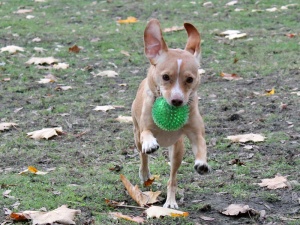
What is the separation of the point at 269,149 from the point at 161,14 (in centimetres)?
786

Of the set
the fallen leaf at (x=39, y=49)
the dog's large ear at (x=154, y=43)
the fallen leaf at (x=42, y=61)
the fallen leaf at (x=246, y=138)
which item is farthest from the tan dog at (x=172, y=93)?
the fallen leaf at (x=39, y=49)

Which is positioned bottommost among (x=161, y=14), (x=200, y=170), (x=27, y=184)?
(x=161, y=14)

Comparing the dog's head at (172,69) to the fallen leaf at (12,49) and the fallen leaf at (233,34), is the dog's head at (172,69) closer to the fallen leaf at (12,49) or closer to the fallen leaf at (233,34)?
the fallen leaf at (12,49)

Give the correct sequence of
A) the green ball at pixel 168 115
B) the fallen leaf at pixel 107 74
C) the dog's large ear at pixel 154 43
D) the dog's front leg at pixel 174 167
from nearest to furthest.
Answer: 1. the green ball at pixel 168 115
2. the dog's large ear at pixel 154 43
3. the dog's front leg at pixel 174 167
4. the fallen leaf at pixel 107 74

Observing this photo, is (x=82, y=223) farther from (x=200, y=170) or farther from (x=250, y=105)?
(x=250, y=105)

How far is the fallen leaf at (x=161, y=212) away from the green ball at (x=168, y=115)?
586 millimetres

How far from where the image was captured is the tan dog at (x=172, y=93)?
4832 millimetres

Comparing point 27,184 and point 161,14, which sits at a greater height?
point 27,184

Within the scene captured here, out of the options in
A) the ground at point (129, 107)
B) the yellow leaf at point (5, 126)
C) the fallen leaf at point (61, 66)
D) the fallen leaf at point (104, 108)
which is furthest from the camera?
the fallen leaf at point (61, 66)

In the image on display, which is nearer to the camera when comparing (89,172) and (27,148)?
(89,172)

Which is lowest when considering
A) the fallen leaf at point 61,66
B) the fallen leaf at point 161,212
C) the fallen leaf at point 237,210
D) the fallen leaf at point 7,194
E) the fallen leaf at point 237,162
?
the fallen leaf at point 61,66

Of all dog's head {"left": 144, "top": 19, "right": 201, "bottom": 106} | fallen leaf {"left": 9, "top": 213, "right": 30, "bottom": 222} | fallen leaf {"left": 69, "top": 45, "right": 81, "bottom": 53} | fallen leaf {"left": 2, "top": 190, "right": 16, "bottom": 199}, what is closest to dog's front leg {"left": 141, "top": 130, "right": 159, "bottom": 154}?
dog's head {"left": 144, "top": 19, "right": 201, "bottom": 106}

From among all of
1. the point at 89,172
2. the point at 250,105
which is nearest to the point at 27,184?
the point at 89,172

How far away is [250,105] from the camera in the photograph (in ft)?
27.2
